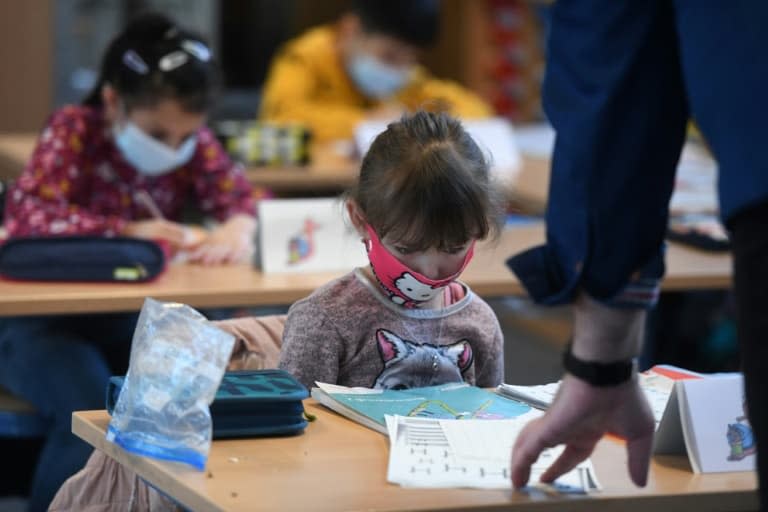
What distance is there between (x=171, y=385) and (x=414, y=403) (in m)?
0.38

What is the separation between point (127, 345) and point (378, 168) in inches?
42.8

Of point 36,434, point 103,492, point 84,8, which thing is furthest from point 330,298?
point 84,8

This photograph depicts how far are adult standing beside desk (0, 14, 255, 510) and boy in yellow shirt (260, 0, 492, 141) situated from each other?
58.4 inches

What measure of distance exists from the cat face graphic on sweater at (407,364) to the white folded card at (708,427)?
0.38m

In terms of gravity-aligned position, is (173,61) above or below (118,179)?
above

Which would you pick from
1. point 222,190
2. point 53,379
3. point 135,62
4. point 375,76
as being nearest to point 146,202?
point 222,190

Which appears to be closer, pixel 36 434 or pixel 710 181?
pixel 36 434

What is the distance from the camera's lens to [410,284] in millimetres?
1852

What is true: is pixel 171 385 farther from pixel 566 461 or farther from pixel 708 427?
pixel 708 427

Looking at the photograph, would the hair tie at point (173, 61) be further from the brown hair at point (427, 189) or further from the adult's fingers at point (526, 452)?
the adult's fingers at point (526, 452)

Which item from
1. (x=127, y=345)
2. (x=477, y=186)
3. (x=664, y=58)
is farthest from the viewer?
(x=127, y=345)

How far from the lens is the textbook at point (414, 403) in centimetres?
168

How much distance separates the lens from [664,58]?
4.15 feet

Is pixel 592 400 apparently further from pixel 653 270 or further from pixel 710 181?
pixel 710 181
